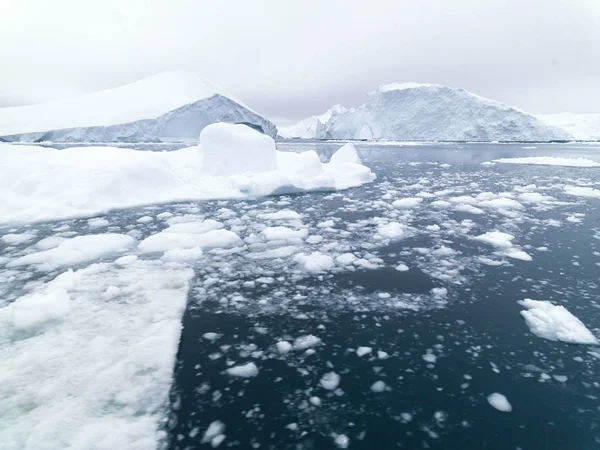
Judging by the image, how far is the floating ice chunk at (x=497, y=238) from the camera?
479cm

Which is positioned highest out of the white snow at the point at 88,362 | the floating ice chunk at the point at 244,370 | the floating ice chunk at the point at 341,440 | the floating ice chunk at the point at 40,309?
the floating ice chunk at the point at 40,309

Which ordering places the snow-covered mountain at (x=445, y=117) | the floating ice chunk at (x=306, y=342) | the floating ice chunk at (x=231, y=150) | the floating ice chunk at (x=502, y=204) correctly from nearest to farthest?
1. the floating ice chunk at (x=306, y=342)
2. the floating ice chunk at (x=502, y=204)
3. the floating ice chunk at (x=231, y=150)
4. the snow-covered mountain at (x=445, y=117)

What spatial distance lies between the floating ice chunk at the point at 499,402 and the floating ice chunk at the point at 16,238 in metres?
5.94

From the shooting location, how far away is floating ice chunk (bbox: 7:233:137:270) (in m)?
4.19

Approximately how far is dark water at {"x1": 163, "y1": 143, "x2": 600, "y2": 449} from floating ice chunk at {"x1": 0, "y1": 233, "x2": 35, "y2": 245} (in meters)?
3.16

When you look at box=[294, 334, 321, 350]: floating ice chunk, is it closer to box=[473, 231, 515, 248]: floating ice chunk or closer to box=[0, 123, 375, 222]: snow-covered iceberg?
box=[473, 231, 515, 248]: floating ice chunk

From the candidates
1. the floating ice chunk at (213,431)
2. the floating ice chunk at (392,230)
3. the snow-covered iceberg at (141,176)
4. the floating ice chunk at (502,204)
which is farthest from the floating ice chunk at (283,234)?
the floating ice chunk at (502,204)

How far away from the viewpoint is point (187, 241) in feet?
16.1

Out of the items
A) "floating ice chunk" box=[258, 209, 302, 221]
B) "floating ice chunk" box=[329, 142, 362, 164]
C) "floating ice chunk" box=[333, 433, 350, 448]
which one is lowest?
"floating ice chunk" box=[258, 209, 302, 221]

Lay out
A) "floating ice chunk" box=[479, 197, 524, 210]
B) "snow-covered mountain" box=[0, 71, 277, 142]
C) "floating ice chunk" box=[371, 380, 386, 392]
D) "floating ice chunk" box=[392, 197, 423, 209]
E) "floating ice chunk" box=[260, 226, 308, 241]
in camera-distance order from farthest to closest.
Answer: "snow-covered mountain" box=[0, 71, 277, 142]
"floating ice chunk" box=[392, 197, 423, 209]
"floating ice chunk" box=[479, 197, 524, 210]
"floating ice chunk" box=[260, 226, 308, 241]
"floating ice chunk" box=[371, 380, 386, 392]

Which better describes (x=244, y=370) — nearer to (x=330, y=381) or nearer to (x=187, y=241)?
(x=330, y=381)

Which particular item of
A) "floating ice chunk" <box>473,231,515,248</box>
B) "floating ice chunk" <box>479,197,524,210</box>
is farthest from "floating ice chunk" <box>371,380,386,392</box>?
"floating ice chunk" <box>479,197,524,210</box>

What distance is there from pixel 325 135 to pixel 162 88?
1267 inches

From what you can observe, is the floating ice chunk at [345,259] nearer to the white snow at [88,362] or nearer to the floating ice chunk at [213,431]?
the white snow at [88,362]
